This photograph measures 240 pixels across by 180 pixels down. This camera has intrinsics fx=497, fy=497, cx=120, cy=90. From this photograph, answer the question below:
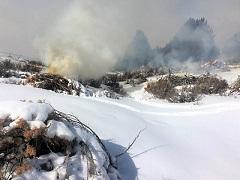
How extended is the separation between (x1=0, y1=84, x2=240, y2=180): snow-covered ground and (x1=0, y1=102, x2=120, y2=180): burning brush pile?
57cm

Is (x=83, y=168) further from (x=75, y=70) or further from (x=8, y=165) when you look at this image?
(x=75, y=70)

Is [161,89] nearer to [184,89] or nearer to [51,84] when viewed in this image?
[184,89]

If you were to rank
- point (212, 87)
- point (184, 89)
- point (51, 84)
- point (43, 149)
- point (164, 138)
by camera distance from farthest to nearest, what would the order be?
point (212, 87) < point (184, 89) < point (51, 84) < point (164, 138) < point (43, 149)

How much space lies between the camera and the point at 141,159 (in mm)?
5238

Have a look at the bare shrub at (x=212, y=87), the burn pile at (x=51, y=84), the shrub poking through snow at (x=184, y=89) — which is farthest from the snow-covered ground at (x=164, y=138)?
the bare shrub at (x=212, y=87)

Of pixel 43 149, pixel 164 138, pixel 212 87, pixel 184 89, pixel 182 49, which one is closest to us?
pixel 43 149

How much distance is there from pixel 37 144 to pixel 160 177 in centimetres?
138

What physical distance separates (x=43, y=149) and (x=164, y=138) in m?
2.31

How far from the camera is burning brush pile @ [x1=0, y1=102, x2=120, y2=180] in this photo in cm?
406

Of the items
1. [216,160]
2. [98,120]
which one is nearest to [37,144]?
[98,120]

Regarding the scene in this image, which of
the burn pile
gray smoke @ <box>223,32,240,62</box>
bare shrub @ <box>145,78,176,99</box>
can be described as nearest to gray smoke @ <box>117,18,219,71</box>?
gray smoke @ <box>223,32,240,62</box>

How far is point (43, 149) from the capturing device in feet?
14.3

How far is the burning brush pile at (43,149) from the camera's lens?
406 cm

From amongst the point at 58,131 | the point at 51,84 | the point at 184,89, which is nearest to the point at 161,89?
A: the point at 184,89
